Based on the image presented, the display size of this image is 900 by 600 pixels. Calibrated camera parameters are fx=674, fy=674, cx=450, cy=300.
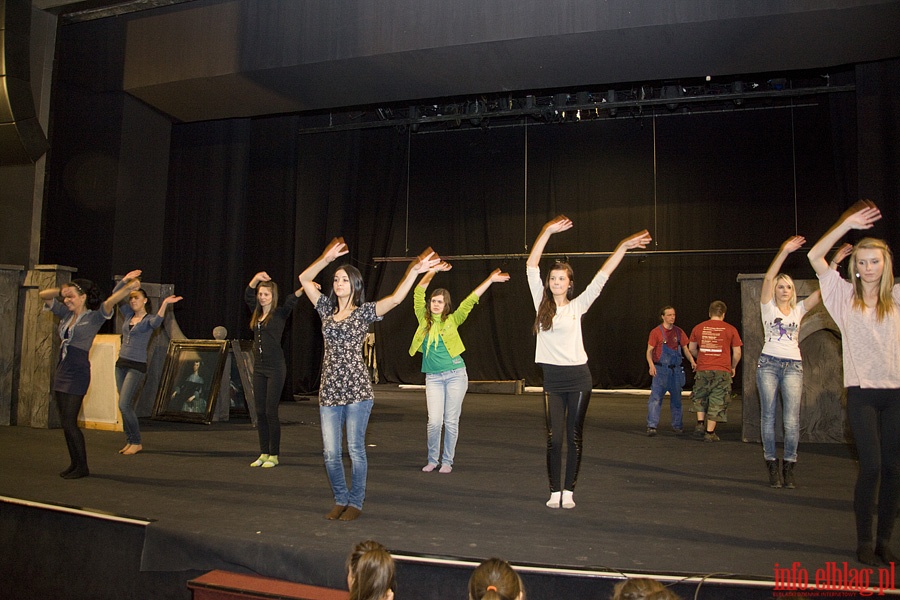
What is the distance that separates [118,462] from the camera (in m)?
6.19

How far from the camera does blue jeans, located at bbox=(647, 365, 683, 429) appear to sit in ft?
27.3

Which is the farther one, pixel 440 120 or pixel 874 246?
pixel 440 120

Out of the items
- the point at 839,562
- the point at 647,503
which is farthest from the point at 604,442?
the point at 839,562

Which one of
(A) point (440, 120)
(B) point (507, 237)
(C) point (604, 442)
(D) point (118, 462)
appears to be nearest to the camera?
(D) point (118, 462)

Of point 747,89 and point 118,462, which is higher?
point 747,89

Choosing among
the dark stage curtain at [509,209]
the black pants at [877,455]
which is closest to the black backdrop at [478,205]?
the dark stage curtain at [509,209]

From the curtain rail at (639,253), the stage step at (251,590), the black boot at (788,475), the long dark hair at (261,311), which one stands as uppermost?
the curtain rail at (639,253)

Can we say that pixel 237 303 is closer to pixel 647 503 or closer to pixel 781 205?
pixel 647 503

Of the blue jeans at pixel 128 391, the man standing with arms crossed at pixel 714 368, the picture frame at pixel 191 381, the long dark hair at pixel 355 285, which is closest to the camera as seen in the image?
the long dark hair at pixel 355 285

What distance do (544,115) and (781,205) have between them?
16.4ft

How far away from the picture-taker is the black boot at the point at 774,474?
531 cm

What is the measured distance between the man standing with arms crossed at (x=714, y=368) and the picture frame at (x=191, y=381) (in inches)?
245

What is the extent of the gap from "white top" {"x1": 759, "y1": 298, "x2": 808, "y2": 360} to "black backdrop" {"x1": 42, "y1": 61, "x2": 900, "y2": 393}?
21.6ft

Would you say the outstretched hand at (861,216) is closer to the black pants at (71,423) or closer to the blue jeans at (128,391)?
the black pants at (71,423)
